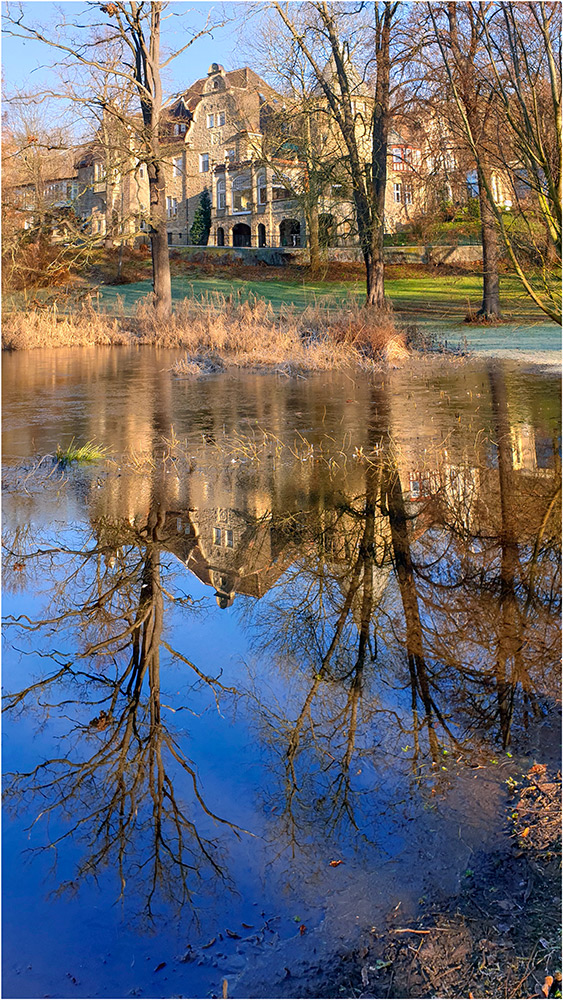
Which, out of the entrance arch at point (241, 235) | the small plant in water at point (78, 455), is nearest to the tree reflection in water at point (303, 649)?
the small plant in water at point (78, 455)

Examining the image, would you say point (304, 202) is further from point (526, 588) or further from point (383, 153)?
point (526, 588)

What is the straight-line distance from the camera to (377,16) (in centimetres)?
2395

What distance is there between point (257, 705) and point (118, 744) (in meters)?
0.72

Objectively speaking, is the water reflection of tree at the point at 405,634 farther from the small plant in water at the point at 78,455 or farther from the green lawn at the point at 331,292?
the green lawn at the point at 331,292

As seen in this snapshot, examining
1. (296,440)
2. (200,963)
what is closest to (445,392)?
(296,440)

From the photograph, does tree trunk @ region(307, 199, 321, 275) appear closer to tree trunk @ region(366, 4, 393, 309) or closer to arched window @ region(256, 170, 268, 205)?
arched window @ region(256, 170, 268, 205)

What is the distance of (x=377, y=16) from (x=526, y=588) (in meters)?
23.0

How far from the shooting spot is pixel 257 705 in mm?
4367

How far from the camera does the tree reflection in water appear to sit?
3.52 m

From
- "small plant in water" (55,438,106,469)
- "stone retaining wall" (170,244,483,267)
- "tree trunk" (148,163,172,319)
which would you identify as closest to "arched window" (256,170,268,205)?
"stone retaining wall" (170,244,483,267)

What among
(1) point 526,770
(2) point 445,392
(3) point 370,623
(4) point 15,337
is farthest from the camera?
(4) point 15,337

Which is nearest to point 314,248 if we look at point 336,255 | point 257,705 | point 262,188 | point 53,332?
point 336,255

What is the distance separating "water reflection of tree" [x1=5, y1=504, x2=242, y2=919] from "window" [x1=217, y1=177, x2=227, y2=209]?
56.1m

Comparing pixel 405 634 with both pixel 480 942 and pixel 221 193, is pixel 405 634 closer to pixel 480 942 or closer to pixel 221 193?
pixel 480 942
